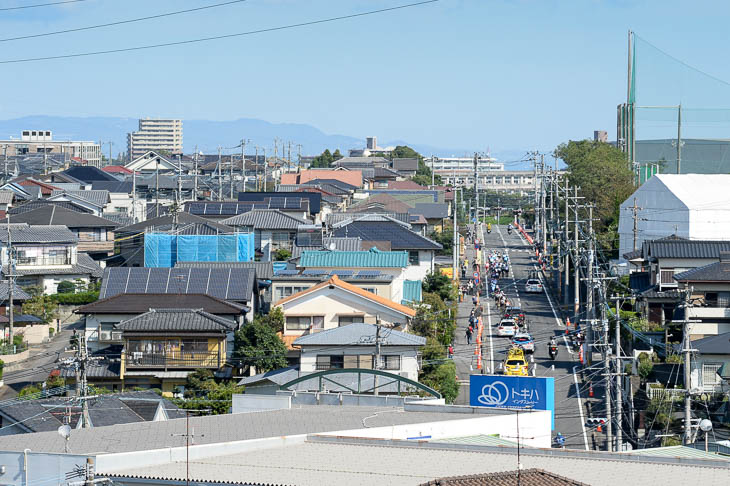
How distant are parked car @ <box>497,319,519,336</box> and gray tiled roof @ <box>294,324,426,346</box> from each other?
25.4 feet

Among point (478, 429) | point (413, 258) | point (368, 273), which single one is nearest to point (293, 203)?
point (413, 258)

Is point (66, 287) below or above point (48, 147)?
below

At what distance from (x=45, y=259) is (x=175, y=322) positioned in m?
14.3

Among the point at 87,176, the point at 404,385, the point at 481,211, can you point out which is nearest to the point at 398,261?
the point at 404,385

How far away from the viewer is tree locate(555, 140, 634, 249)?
51.2 meters

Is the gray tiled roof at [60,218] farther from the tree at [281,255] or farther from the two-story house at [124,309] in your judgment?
the two-story house at [124,309]

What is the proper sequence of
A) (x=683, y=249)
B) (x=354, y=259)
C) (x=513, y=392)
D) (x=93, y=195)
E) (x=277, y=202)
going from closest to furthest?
(x=513, y=392) < (x=683, y=249) < (x=354, y=259) < (x=277, y=202) < (x=93, y=195)

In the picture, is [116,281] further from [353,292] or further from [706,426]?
[706,426]

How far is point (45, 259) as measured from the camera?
42062 millimetres

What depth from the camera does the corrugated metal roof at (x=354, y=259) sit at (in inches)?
1457

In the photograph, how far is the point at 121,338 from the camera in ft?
99.7

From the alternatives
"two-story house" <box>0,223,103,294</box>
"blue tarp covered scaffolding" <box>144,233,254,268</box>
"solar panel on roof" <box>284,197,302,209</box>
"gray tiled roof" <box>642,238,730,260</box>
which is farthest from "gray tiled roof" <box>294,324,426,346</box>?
"solar panel on roof" <box>284,197,302,209</box>

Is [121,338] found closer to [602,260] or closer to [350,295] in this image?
[350,295]

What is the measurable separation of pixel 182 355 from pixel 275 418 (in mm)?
13520
